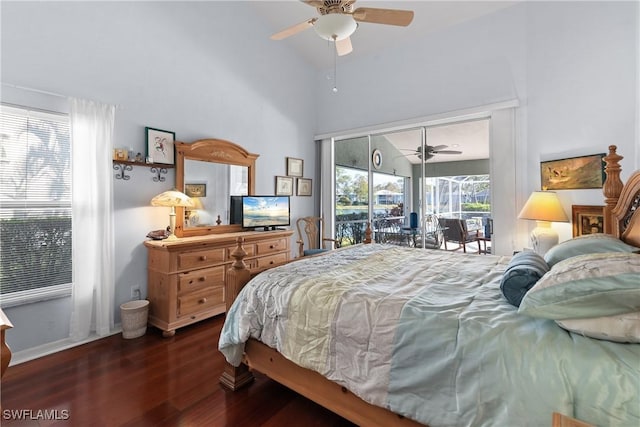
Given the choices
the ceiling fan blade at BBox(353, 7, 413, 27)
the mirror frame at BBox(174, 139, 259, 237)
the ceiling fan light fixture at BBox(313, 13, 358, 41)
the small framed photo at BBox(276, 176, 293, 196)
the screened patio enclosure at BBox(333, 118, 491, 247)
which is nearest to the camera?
the ceiling fan light fixture at BBox(313, 13, 358, 41)

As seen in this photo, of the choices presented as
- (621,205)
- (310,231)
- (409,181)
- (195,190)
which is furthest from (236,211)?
(621,205)

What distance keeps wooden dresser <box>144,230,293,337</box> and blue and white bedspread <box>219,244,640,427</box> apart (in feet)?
3.33

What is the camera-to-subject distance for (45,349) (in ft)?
7.63

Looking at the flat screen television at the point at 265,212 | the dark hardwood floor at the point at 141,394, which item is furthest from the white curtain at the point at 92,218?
the flat screen television at the point at 265,212

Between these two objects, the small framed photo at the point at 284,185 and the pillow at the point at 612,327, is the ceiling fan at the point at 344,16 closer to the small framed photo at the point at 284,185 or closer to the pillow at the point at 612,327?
the pillow at the point at 612,327

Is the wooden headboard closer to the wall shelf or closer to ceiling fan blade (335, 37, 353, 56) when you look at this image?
ceiling fan blade (335, 37, 353, 56)

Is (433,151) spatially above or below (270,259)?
above

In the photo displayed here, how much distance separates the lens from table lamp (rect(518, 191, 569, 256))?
279 cm

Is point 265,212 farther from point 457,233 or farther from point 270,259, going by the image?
point 457,233

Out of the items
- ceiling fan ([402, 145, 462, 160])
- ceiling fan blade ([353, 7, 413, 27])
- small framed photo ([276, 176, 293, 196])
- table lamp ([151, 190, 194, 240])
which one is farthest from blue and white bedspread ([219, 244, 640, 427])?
small framed photo ([276, 176, 293, 196])

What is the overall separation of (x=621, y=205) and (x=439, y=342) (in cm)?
Answer: 189

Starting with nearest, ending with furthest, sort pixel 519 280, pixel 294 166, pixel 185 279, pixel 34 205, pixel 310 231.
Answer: pixel 519 280, pixel 34 205, pixel 185 279, pixel 310 231, pixel 294 166

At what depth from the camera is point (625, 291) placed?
0.91m

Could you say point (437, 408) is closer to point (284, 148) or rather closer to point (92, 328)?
point (92, 328)
